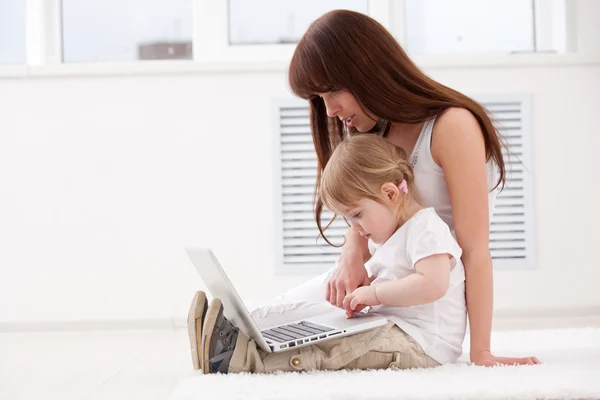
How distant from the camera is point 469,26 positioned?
2729mm

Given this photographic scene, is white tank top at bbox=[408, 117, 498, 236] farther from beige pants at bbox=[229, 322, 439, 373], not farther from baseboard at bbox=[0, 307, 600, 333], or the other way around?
baseboard at bbox=[0, 307, 600, 333]

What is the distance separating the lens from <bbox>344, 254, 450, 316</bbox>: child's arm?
3.98ft

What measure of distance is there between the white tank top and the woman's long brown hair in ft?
0.12

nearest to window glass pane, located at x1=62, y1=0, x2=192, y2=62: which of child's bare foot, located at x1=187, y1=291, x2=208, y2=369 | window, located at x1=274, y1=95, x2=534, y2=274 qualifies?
window, located at x1=274, y1=95, x2=534, y2=274

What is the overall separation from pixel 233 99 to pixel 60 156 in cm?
61

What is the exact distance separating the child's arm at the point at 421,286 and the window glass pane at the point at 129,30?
5.63 feet

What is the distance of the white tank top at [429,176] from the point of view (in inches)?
53.9

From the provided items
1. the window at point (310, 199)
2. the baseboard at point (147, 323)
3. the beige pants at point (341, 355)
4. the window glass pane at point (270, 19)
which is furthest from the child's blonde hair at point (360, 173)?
the window glass pane at point (270, 19)

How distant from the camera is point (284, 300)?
1.47 m

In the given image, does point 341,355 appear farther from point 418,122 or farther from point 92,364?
point 92,364

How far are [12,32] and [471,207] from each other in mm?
2067

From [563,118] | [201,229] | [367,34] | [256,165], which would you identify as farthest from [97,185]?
[563,118]

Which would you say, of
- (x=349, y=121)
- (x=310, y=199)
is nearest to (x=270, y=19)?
(x=310, y=199)

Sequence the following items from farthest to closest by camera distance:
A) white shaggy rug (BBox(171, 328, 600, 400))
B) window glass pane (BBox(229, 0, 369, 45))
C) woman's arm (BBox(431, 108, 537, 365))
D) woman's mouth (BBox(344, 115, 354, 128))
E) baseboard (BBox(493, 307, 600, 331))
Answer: window glass pane (BBox(229, 0, 369, 45)) < baseboard (BBox(493, 307, 600, 331)) < woman's mouth (BBox(344, 115, 354, 128)) < woman's arm (BBox(431, 108, 537, 365)) < white shaggy rug (BBox(171, 328, 600, 400))
